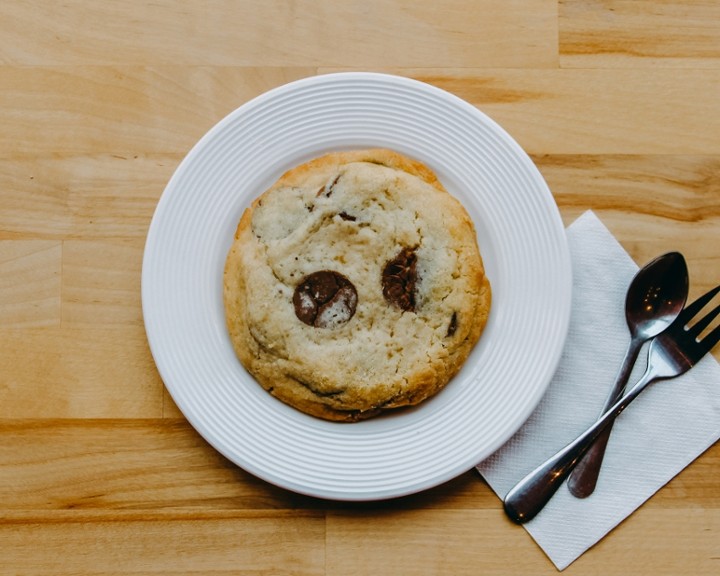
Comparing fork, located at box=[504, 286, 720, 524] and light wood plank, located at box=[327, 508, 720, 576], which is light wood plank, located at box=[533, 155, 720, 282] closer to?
fork, located at box=[504, 286, 720, 524]

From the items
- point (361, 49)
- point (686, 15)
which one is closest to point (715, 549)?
point (686, 15)

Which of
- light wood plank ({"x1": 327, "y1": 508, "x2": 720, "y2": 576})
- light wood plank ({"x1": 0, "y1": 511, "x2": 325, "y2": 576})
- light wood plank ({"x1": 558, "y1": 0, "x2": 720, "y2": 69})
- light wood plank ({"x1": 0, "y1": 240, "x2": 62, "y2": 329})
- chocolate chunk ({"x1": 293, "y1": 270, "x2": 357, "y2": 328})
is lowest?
light wood plank ({"x1": 0, "y1": 511, "x2": 325, "y2": 576})

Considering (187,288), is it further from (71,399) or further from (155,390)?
(71,399)

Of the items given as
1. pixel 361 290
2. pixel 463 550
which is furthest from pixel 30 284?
pixel 463 550

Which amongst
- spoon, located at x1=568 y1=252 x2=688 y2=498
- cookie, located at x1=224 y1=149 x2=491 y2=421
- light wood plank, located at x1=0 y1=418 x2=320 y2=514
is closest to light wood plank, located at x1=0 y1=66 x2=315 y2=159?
cookie, located at x1=224 y1=149 x2=491 y2=421

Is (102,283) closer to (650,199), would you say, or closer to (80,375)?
(80,375)

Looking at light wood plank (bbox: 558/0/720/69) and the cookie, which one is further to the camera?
light wood plank (bbox: 558/0/720/69)

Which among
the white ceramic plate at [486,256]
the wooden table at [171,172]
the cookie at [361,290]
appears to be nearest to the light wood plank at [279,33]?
the wooden table at [171,172]
